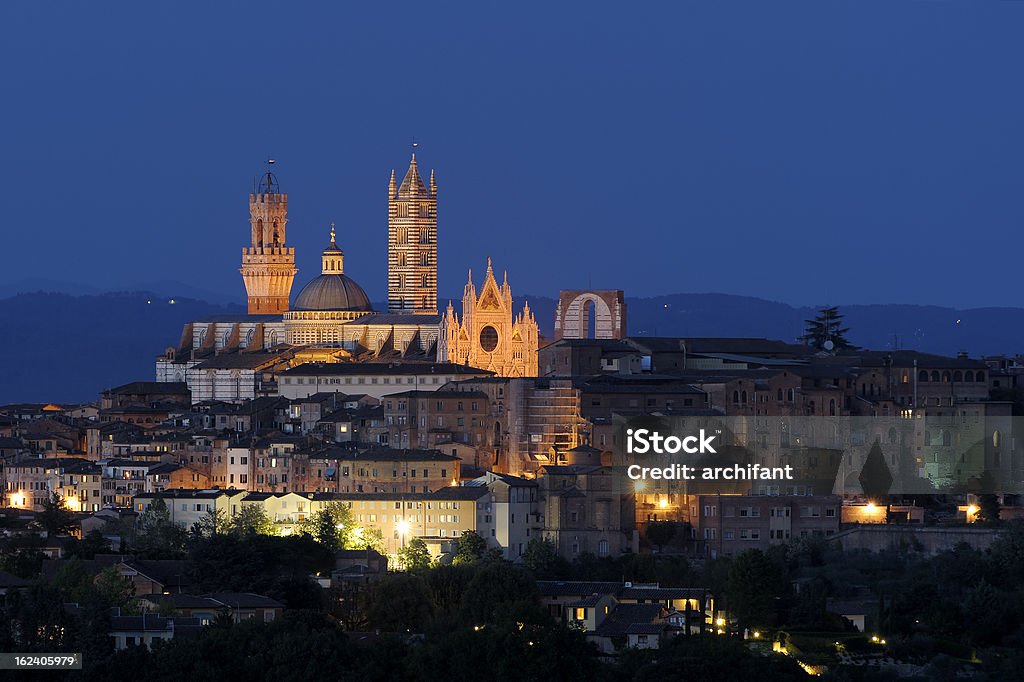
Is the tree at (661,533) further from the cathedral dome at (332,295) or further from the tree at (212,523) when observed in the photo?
the cathedral dome at (332,295)

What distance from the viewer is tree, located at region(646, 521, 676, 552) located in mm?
59625

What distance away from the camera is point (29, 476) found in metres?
69.2

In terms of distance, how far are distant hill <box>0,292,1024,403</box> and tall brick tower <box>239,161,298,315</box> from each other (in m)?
25.8

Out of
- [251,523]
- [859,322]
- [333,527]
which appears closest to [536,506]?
[333,527]

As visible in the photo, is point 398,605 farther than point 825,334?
No

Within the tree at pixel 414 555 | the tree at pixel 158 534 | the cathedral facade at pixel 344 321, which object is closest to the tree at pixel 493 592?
the tree at pixel 414 555

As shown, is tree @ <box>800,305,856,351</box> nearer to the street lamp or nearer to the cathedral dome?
the cathedral dome

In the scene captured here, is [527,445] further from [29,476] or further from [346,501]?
[29,476]

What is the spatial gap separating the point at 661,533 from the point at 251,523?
26.8 ft

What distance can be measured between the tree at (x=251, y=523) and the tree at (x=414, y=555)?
2801 mm

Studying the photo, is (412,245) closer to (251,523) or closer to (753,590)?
(251,523)

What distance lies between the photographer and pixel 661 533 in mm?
59719

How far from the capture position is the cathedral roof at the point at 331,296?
3462 inches

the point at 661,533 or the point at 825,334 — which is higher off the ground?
the point at 825,334
